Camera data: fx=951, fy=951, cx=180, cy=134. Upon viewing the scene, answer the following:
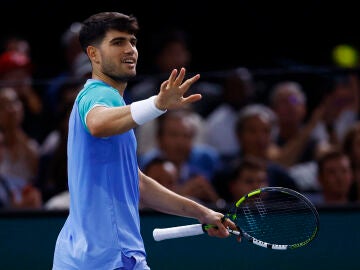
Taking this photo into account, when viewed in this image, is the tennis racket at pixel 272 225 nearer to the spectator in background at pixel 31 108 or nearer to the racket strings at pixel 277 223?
the racket strings at pixel 277 223

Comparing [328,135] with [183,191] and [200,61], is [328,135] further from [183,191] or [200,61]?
[200,61]

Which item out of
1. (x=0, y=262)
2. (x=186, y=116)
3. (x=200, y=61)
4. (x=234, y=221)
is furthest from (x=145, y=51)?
(x=234, y=221)

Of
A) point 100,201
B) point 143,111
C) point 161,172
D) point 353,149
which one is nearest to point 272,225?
point 100,201

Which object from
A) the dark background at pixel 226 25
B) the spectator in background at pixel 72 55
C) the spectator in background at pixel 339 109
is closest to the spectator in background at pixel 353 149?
the spectator in background at pixel 339 109

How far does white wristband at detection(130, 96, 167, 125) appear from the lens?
160 inches

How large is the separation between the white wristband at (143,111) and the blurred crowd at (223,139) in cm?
310

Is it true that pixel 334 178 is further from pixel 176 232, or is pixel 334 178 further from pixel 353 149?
pixel 176 232

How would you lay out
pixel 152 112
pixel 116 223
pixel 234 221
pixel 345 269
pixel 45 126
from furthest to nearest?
pixel 45 126 → pixel 345 269 → pixel 234 221 → pixel 116 223 → pixel 152 112

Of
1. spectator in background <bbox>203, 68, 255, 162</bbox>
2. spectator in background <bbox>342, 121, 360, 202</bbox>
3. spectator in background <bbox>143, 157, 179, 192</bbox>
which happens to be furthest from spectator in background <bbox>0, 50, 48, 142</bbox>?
spectator in background <bbox>342, 121, 360, 202</bbox>

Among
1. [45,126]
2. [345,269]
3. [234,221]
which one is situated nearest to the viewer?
[234,221]

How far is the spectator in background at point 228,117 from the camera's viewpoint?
7619 millimetres

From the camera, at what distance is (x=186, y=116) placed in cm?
767

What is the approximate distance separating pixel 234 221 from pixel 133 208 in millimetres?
838

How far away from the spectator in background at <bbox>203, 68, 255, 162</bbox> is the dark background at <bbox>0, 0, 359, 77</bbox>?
210cm
